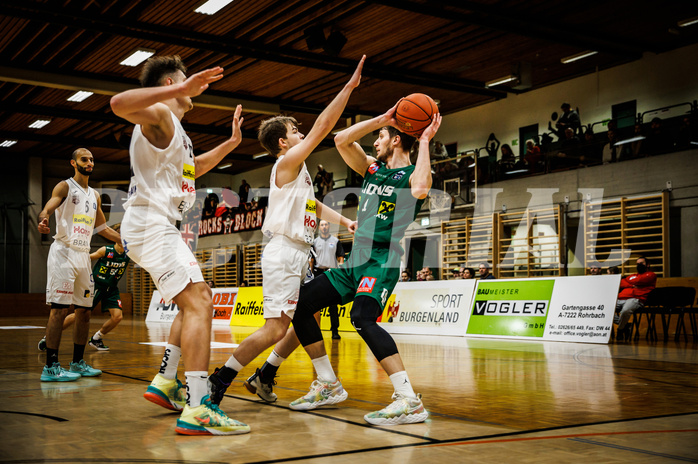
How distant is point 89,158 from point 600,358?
6195mm

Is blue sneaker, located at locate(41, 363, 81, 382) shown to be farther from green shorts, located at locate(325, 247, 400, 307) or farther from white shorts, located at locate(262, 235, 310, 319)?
green shorts, located at locate(325, 247, 400, 307)

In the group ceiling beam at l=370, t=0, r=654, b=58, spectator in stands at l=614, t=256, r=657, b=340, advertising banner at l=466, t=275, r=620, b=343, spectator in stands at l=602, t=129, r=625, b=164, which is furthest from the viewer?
spectator in stands at l=602, t=129, r=625, b=164

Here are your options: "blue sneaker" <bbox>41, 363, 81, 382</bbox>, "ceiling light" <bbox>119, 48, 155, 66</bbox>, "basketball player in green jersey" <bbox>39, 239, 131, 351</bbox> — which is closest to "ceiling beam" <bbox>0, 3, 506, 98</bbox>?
"ceiling light" <bbox>119, 48, 155, 66</bbox>

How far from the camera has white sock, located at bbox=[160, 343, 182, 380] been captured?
394cm

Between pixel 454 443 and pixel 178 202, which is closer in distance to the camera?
pixel 454 443

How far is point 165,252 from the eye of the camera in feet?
11.5

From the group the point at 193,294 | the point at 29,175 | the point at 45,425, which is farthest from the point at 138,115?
the point at 29,175

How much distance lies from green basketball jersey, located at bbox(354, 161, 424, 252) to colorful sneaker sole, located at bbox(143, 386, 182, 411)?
1503mm

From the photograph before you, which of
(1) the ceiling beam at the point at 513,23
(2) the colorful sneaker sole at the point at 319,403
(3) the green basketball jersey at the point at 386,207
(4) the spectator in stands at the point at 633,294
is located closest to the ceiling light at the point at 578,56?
(1) the ceiling beam at the point at 513,23

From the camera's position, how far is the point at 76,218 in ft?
20.1

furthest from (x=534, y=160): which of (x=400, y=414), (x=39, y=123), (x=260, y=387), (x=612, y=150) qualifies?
(x=39, y=123)

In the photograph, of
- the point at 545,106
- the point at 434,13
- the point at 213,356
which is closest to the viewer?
the point at 213,356

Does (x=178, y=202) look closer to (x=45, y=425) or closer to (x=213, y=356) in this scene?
(x=45, y=425)

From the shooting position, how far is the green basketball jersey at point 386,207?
13.3 feet
